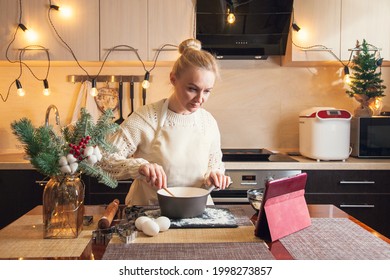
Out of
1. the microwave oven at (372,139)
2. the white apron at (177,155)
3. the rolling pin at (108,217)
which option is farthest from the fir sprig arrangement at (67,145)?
the microwave oven at (372,139)

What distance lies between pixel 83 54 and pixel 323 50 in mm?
1444

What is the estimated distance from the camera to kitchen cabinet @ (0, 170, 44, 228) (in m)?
2.14

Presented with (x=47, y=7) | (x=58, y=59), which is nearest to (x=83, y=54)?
(x=58, y=59)

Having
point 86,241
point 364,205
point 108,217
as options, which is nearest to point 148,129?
point 108,217

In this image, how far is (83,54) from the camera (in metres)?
2.31

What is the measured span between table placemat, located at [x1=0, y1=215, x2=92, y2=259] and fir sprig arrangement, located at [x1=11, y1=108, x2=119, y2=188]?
155 mm

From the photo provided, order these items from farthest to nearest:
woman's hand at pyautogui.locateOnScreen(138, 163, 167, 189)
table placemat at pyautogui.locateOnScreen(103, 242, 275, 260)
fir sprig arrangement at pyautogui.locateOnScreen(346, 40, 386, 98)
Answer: fir sprig arrangement at pyautogui.locateOnScreen(346, 40, 386, 98), woman's hand at pyautogui.locateOnScreen(138, 163, 167, 189), table placemat at pyautogui.locateOnScreen(103, 242, 275, 260)

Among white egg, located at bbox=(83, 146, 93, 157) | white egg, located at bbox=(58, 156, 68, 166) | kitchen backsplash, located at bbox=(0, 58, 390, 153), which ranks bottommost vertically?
white egg, located at bbox=(58, 156, 68, 166)

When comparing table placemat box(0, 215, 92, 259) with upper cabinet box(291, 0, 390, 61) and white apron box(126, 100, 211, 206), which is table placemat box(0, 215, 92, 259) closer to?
white apron box(126, 100, 211, 206)

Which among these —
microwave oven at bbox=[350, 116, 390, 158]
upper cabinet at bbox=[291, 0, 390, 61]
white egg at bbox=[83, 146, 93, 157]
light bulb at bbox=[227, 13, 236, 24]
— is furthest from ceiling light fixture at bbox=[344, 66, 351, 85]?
white egg at bbox=[83, 146, 93, 157]

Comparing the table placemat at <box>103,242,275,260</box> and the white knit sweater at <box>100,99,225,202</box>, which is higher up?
the white knit sweater at <box>100,99,225,202</box>

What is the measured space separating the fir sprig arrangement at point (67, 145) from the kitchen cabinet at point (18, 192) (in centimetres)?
136

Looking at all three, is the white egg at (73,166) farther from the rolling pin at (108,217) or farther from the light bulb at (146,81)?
the light bulb at (146,81)

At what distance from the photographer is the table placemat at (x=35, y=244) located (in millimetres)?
811
